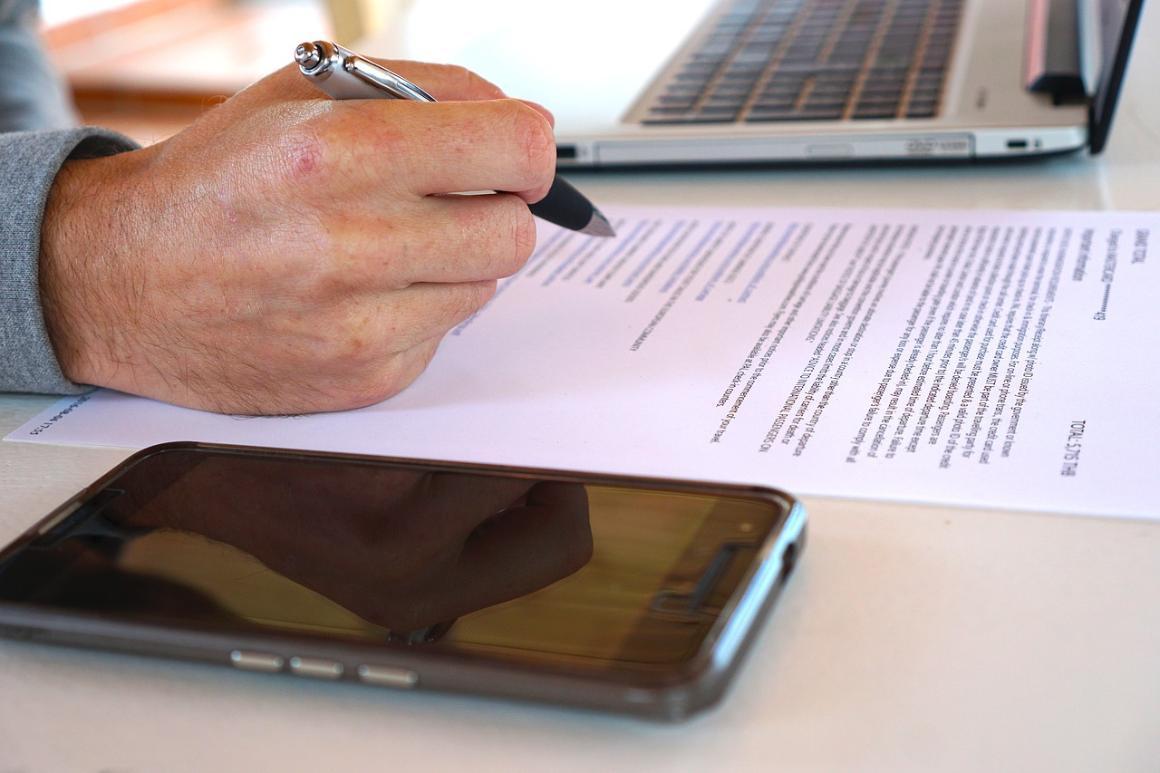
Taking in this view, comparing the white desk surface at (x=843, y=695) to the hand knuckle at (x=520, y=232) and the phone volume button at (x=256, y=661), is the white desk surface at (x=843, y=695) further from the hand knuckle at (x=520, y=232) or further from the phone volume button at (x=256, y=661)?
the hand knuckle at (x=520, y=232)

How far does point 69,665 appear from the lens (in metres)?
0.37

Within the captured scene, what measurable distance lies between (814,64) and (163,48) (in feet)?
9.54

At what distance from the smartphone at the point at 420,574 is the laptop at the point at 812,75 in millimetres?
437

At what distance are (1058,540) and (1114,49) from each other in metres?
0.42

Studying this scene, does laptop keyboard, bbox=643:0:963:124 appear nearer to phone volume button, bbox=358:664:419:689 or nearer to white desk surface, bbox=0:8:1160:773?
white desk surface, bbox=0:8:1160:773

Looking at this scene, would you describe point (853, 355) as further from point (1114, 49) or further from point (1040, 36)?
point (1040, 36)

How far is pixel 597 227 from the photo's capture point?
64 centimetres

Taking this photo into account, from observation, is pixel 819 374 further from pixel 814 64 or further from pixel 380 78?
pixel 814 64

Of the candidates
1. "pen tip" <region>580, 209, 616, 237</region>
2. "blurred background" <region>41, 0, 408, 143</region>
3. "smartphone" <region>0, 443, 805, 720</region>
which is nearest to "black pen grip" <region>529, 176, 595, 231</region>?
"pen tip" <region>580, 209, 616, 237</region>

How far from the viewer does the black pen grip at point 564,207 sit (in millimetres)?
578

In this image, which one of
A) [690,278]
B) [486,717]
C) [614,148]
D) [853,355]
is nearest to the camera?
[486,717]

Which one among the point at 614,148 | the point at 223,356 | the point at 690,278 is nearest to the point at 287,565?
the point at 223,356

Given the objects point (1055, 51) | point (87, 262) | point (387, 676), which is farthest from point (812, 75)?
point (387, 676)

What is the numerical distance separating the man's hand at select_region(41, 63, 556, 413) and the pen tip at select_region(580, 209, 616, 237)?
0.10 metres
